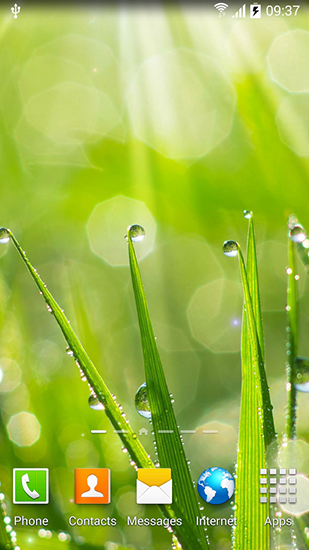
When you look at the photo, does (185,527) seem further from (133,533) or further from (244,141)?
(244,141)

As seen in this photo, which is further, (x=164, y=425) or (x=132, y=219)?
(x=132, y=219)

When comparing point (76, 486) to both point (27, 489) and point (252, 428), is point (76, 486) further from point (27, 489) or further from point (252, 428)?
point (252, 428)

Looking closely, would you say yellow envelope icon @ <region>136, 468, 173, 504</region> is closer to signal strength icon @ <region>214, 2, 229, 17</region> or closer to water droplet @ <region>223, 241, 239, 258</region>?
water droplet @ <region>223, 241, 239, 258</region>

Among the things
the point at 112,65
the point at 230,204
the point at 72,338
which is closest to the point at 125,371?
the point at 72,338

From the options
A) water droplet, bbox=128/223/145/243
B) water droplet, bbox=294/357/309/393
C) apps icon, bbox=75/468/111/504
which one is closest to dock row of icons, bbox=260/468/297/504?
water droplet, bbox=294/357/309/393

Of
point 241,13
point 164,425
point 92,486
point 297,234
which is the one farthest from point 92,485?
point 241,13

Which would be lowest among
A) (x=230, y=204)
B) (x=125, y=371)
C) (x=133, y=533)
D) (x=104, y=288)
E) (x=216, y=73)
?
(x=133, y=533)

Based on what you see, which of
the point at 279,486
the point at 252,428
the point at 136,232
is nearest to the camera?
the point at 252,428
